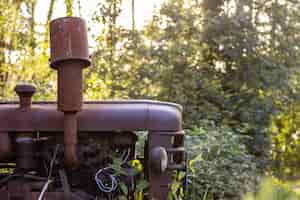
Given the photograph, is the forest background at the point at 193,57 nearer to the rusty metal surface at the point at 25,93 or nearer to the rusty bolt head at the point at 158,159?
the rusty metal surface at the point at 25,93

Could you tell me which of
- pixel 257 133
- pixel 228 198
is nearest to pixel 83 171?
pixel 228 198

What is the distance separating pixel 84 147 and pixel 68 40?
30.9 inches

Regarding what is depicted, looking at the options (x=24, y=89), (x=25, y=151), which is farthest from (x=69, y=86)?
(x=25, y=151)

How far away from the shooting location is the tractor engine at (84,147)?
128 inches

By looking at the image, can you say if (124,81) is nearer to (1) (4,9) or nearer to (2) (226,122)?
(2) (226,122)

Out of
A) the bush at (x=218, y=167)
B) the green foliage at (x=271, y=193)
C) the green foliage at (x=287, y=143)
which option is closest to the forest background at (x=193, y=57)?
the green foliage at (x=287, y=143)

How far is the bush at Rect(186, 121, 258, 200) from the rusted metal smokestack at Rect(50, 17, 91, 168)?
175 cm

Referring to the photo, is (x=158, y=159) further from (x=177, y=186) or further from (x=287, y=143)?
(x=287, y=143)

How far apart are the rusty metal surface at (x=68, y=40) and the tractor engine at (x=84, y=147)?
0.04 feet

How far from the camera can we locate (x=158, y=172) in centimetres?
325

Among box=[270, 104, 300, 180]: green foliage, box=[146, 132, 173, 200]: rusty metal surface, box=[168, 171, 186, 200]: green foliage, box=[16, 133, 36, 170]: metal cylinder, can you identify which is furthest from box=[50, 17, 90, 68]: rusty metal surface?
box=[270, 104, 300, 180]: green foliage

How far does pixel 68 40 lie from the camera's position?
311 cm

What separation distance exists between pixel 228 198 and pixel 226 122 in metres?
2.50

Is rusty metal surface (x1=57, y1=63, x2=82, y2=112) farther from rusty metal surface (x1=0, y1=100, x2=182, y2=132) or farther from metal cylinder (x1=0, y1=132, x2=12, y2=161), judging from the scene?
metal cylinder (x1=0, y1=132, x2=12, y2=161)
